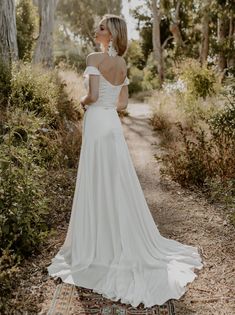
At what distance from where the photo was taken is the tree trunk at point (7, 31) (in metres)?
8.52

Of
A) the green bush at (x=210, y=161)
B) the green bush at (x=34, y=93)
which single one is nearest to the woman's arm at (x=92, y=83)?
the green bush at (x=210, y=161)

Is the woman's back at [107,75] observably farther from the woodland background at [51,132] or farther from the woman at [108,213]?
the woodland background at [51,132]

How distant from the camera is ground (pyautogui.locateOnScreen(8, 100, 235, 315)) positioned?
3299 mm

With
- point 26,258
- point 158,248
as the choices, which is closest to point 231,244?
point 158,248

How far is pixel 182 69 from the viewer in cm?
1263

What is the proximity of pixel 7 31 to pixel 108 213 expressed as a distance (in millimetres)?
6188

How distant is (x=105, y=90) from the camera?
3.60 meters

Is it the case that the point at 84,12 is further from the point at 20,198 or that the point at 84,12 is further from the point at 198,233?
the point at 20,198

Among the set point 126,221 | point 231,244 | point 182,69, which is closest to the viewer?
point 126,221

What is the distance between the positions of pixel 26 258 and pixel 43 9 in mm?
10871

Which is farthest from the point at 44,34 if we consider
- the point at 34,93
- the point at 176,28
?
the point at 176,28

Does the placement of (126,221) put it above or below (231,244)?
above

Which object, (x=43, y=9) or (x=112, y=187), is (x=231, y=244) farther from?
(x=43, y=9)

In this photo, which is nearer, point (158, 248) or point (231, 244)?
point (158, 248)
